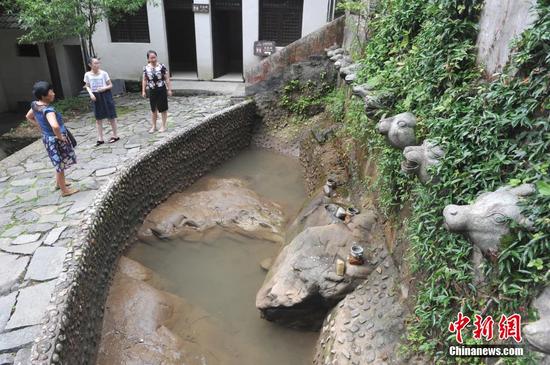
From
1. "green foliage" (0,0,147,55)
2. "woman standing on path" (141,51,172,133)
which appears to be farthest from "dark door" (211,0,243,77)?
"woman standing on path" (141,51,172,133)

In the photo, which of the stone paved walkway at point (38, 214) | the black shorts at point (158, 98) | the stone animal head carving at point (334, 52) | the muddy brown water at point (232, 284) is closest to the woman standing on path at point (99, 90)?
the stone paved walkway at point (38, 214)

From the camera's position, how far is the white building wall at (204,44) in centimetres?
1411

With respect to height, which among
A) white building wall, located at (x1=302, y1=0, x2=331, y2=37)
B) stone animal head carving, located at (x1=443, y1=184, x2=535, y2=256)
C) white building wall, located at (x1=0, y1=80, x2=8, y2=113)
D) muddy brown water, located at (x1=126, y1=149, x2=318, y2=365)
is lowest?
muddy brown water, located at (x1=126, y1=149, x2=318, y2=365)

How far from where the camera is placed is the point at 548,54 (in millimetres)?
2957

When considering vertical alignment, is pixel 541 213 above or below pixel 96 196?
above

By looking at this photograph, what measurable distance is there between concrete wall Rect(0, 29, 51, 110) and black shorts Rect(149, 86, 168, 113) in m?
8.76

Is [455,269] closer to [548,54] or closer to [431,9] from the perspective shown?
[548,54]

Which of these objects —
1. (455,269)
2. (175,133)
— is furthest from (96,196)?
(455,269)

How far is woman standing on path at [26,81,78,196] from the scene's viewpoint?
5.96 metres

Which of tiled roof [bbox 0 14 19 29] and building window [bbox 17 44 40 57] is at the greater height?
tiled roof [bbox 0 14 19 29]

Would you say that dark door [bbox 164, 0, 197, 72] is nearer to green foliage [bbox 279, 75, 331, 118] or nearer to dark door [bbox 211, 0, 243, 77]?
dark door [bbox 211, 0, 243, 77]

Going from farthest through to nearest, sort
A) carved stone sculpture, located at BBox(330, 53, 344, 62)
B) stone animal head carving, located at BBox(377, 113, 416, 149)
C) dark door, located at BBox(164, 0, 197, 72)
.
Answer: dark door, located at BBox(164, 0, 197, 72)
carved stone sculpture, located at BBox(330, 53, 344, 62)
stone animal head carving, located at BBox(377, 113, 416, 149)

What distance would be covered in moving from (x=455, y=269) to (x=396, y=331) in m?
1.36

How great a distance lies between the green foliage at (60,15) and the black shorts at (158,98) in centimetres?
351
